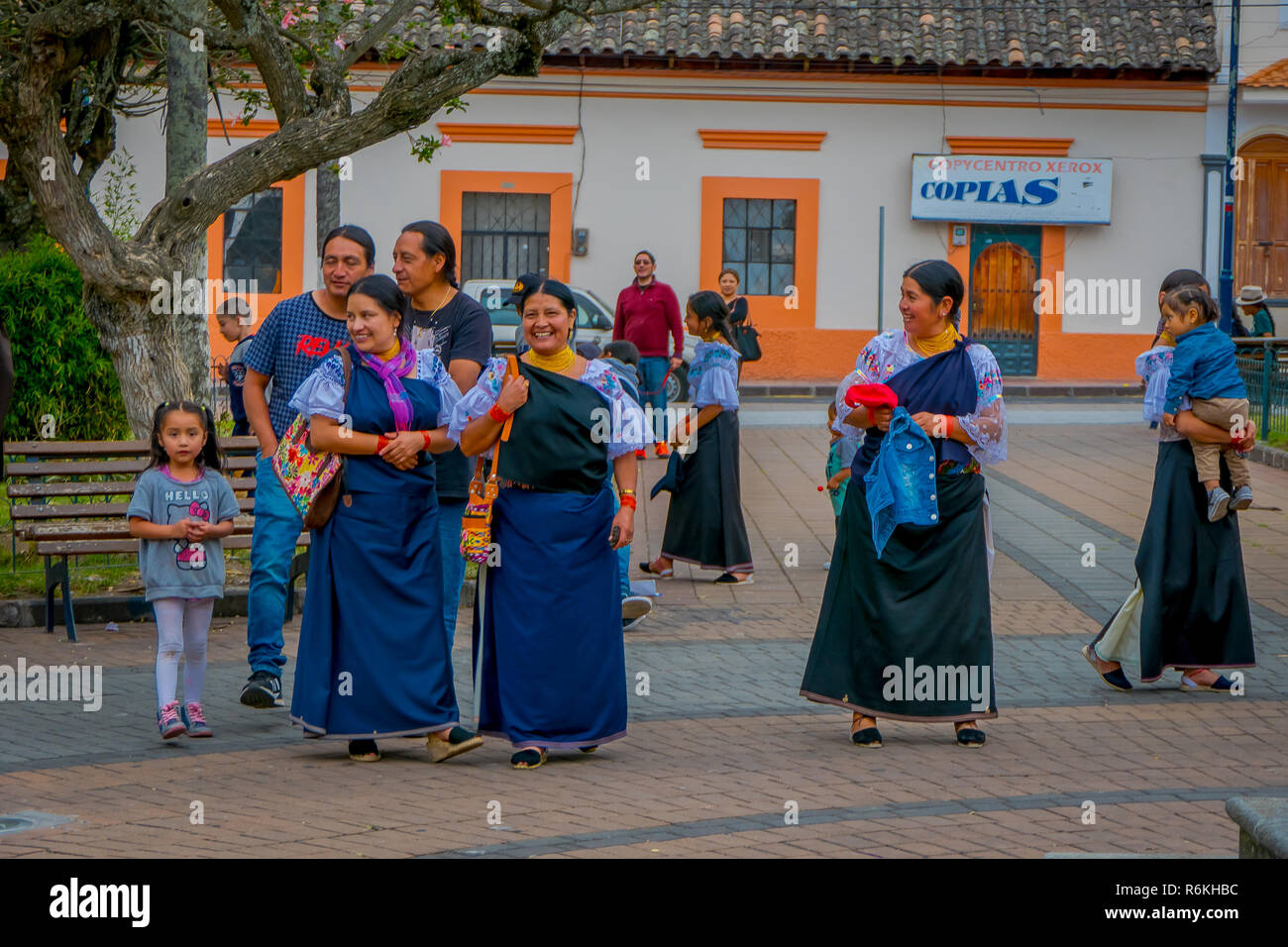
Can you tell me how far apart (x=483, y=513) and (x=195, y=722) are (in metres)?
1.56


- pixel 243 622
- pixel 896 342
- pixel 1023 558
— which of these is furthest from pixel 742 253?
pixel 896 342

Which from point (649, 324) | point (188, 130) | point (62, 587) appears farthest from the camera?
point (649, 324)

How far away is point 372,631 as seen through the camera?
657cm

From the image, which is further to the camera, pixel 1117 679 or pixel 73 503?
pixel 73 503

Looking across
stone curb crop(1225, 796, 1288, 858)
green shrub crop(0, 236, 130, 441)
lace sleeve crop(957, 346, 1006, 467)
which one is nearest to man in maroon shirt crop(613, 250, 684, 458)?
green shrub crop(0, 236, 130, 441)

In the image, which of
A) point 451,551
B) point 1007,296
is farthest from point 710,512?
point 1007,296

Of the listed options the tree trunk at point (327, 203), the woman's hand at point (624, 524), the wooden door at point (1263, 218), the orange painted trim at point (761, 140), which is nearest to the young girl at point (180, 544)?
the woman's hand at point (624, 524)

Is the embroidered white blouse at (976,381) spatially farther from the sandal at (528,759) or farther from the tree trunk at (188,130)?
the tree trunk at (188,130)

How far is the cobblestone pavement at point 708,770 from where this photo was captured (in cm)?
554

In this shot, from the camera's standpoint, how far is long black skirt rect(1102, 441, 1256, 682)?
808 cm

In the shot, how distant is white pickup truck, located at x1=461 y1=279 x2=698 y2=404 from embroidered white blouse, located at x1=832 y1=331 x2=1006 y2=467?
1427cm

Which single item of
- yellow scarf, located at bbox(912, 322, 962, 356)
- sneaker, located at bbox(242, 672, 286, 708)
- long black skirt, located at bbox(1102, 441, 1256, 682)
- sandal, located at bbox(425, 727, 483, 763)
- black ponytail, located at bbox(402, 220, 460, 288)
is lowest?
sandal, located at bbox(425, 727, 483, 763)

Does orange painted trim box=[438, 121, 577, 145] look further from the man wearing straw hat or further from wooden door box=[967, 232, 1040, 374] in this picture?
the man wearing straw hat

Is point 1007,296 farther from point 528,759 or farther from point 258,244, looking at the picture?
point 528,759
